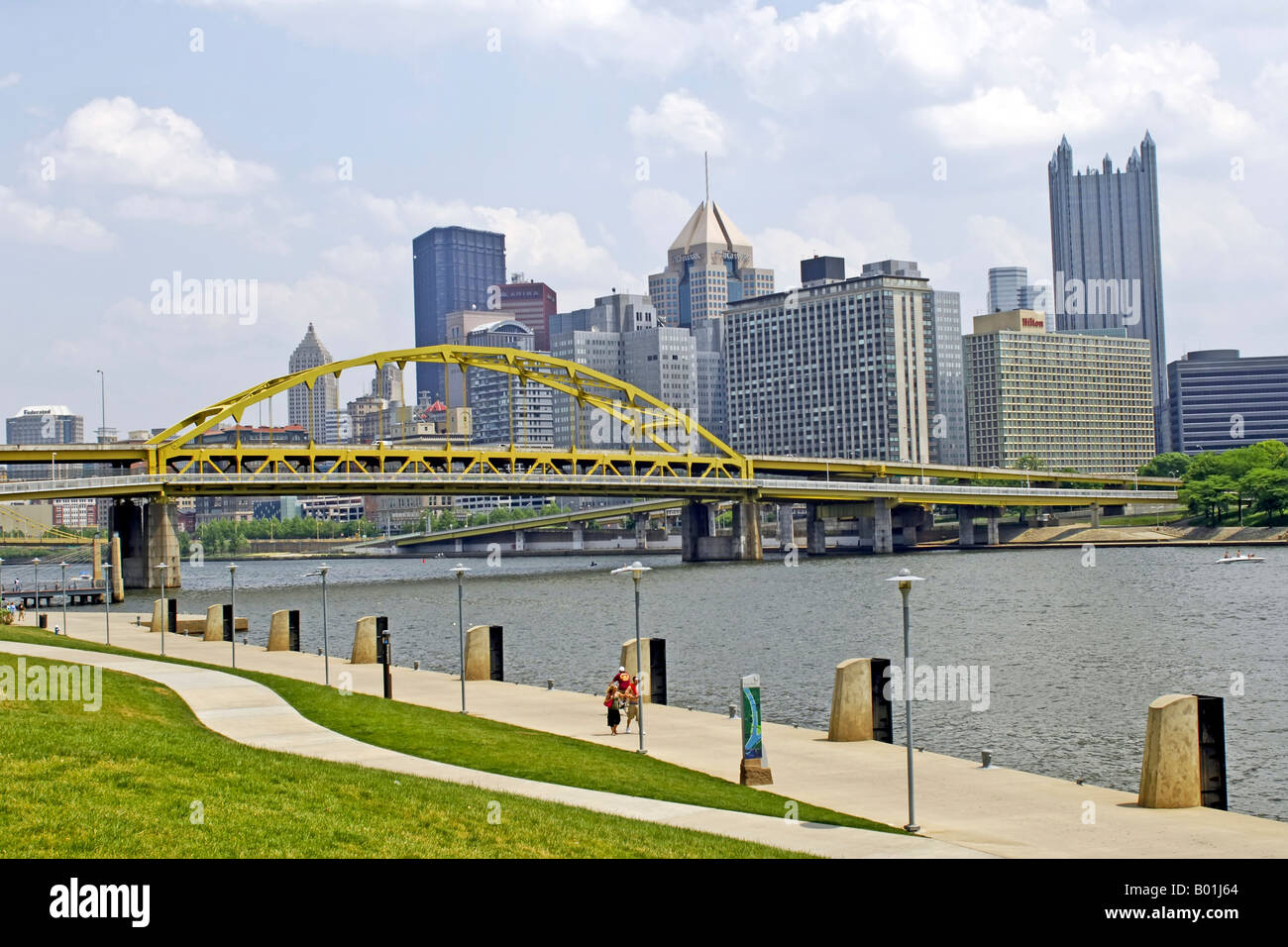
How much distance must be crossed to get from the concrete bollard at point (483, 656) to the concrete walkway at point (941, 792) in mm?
5645

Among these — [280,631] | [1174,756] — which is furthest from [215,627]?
[1174,756]

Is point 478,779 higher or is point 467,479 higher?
point 467,479

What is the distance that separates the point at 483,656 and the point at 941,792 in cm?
2486

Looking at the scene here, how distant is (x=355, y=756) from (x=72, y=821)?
9810 millimetres

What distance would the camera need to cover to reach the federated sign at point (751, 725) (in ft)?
89.9

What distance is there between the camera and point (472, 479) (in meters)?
131

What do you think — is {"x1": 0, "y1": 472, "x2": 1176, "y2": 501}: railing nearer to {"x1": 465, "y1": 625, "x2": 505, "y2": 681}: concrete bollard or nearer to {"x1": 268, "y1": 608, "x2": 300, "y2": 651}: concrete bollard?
{"x1": 268, "y1": 608, "x2": 300, "y2": 651}: concrete bollard

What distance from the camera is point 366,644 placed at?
184ft

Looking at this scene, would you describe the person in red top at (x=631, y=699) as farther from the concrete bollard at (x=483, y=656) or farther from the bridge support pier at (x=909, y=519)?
the bridge support pier at (x=909, y=519)

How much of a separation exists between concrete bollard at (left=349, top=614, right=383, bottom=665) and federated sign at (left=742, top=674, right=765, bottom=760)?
30.6 meters
